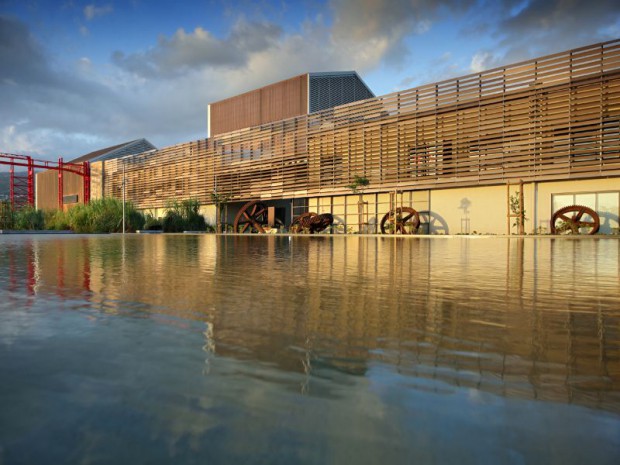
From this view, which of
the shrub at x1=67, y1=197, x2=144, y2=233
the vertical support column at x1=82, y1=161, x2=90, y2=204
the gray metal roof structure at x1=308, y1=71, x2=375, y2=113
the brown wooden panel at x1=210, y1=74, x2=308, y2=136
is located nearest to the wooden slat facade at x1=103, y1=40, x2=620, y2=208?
the brown wooden panel at x1=210, y1=74, x2=308, y2=136

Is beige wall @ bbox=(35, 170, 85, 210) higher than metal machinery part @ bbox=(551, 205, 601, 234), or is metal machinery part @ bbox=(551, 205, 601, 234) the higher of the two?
beige wall @ bbox=(35, 170, 85, 210)

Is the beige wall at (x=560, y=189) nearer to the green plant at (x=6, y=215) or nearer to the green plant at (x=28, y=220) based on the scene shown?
the green plant at (x=28, y=220)

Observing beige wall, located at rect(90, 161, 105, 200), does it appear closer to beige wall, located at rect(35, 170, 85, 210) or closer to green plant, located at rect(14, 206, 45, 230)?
beige wall, located at rect(35, 170, 85, 210)

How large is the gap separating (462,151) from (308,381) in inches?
1089

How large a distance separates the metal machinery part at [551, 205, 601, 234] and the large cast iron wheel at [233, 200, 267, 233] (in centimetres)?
2217

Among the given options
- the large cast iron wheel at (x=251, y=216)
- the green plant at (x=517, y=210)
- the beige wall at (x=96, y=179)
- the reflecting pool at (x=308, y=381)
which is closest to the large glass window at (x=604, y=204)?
the green plant at (x=517, y=210)

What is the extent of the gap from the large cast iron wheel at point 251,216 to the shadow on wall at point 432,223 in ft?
47.2

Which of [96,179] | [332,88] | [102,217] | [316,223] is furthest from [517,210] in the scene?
[96,179]

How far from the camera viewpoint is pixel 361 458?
38.8 inches

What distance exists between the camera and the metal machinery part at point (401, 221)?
91.1 feet

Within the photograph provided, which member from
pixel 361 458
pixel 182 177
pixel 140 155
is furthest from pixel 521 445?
pixel 140 155

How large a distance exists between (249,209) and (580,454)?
128ft

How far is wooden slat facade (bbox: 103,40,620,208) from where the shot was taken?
23.2m

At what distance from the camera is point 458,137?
89.4ft
